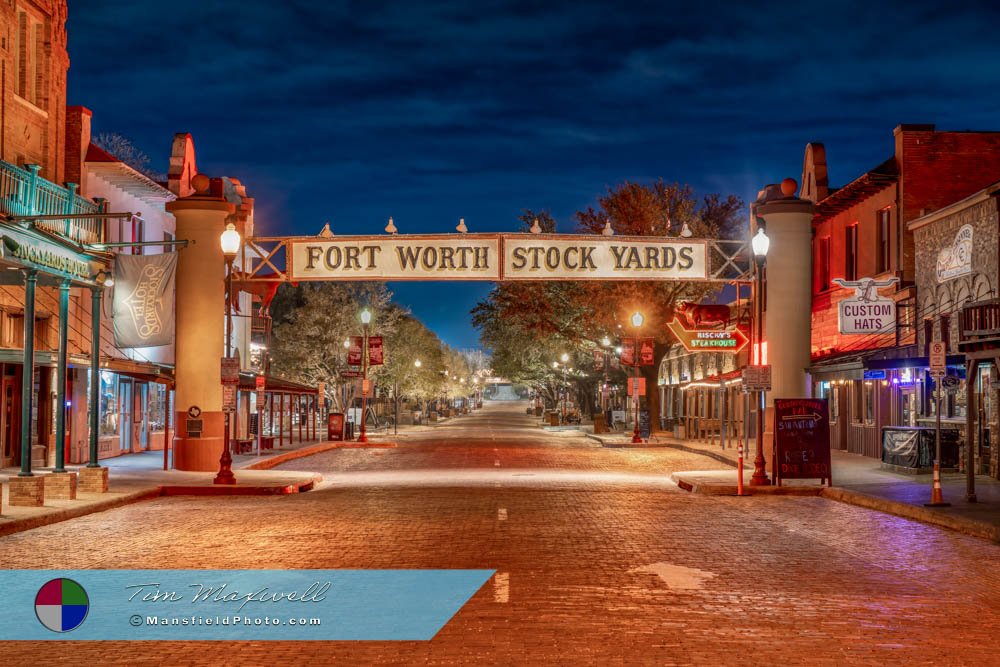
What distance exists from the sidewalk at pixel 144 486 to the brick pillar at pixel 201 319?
4.52ft

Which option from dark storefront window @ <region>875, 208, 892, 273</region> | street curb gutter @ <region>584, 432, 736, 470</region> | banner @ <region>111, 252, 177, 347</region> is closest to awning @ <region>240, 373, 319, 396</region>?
banner @ <region>111, 252, 177, 347</region>

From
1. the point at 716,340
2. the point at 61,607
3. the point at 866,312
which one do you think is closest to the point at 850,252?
the point at 866,312

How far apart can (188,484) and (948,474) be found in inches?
664

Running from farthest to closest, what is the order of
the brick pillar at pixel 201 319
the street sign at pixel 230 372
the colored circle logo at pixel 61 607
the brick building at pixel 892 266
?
the brick building at pixel 892 266 < the brick pillar at pixel 201 319 < the street sign at pixel 230 372 < the colored circle logo at pixel 61 607

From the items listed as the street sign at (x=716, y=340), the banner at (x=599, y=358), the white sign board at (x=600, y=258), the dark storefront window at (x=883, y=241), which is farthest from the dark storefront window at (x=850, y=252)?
the banner at (x=599, y=358)

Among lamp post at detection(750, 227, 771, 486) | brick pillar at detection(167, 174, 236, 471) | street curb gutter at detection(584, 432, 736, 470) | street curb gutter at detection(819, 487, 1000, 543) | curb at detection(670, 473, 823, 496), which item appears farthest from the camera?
street curb gutter at detection(584, 432, 736, 470)

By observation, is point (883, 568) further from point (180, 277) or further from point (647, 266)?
point (180, 277)

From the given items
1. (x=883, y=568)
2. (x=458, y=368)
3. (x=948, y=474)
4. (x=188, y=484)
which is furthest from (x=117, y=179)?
(x=458, y=368)

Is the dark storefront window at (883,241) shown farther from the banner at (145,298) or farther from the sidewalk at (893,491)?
the banner at (145,298)

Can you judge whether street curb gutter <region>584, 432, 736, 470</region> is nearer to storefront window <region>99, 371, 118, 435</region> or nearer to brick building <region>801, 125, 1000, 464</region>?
brick building <region>801, 125, 1000, 464</region>

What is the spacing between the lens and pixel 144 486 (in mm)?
21234

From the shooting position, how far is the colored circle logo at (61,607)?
28.3 feet

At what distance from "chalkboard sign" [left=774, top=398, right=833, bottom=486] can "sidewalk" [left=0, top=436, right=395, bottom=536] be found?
991cm

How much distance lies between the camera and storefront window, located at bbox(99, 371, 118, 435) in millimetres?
31969
